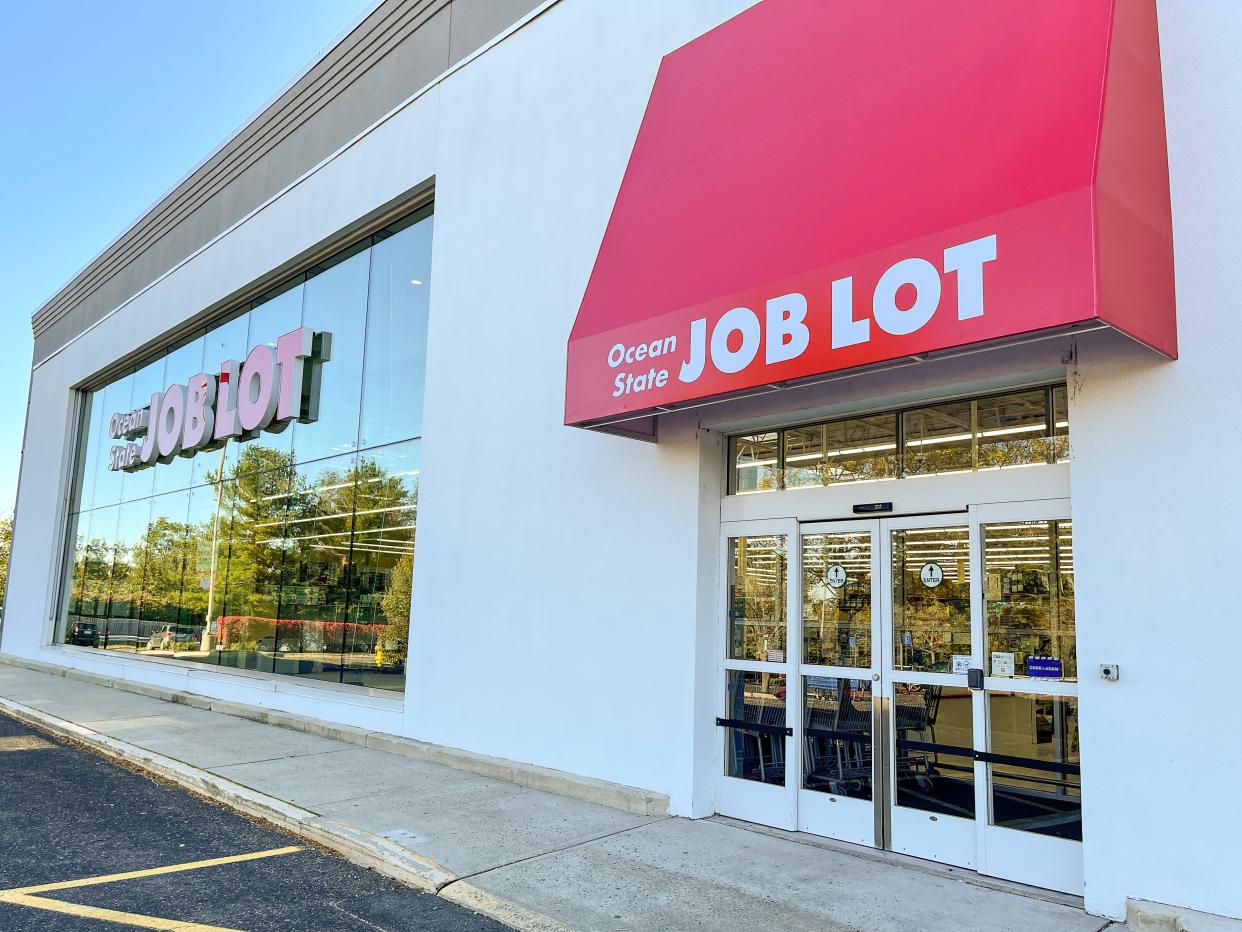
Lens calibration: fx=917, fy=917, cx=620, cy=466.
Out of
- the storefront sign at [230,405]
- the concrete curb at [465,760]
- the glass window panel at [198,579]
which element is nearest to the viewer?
the concrete curb at [465,760]

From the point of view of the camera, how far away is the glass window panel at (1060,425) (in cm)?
562

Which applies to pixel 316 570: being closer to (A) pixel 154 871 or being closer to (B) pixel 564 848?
(A) pixel 154 871

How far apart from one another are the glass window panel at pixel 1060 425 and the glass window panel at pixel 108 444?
63.7ft

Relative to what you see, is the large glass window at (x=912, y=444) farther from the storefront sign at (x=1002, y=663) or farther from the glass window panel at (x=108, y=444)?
the glass window panel at (x=108, y=444)

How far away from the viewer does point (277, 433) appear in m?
13.9

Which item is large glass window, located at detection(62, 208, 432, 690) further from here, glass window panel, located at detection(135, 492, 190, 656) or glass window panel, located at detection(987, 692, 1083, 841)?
glass window panel, located at detection(987, 692, 1083, 841)

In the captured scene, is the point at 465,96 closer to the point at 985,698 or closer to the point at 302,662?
the point at 302,662

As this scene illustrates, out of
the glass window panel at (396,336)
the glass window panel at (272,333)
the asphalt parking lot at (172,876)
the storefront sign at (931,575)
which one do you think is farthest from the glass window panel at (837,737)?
the glass window panel at (272,333)

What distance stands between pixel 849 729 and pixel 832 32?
4.83 metres

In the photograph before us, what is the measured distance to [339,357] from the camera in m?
12.8

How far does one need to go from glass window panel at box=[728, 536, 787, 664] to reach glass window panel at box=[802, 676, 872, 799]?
1.41 feet

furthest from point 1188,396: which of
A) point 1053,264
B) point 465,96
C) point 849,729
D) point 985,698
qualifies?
point 465,96

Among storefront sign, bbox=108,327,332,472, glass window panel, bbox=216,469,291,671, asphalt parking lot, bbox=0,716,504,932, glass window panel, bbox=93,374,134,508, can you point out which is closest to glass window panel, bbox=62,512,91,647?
glass window panel, bbox=93,374,134,508

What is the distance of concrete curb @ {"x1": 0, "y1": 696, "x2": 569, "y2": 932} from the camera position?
5.06m
